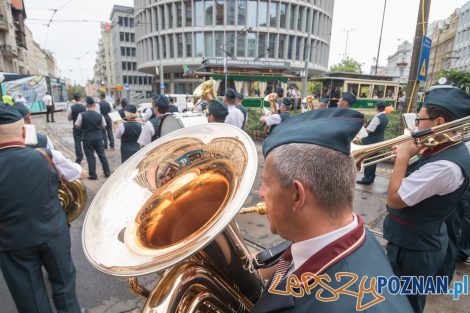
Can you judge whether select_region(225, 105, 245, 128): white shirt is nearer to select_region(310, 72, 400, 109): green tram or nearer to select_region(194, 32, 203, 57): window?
select_region(310, 72, 400, 109): green tram

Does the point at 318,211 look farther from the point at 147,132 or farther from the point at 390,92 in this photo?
the point at 390,92

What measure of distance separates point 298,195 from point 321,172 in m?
0.11

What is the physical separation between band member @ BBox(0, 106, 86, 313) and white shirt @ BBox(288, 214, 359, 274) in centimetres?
195

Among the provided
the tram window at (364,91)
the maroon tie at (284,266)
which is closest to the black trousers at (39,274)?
the maroon tie at (284,266)

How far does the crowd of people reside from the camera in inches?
36.6

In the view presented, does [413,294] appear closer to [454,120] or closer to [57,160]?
[454,120]

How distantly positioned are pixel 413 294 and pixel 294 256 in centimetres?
144

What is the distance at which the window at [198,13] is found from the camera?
37572 millimetres

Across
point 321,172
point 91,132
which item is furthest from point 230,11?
point 321,172

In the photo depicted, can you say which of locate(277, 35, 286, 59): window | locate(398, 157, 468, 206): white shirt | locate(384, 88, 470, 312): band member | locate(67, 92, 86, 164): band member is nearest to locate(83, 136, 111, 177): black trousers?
locate(67, 92, 86, 164): band member

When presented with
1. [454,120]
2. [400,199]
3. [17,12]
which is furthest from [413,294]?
[17,12]

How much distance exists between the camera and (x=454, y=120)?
5.94 ft

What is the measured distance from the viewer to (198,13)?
37.9 m

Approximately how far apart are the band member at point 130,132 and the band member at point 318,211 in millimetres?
4883
